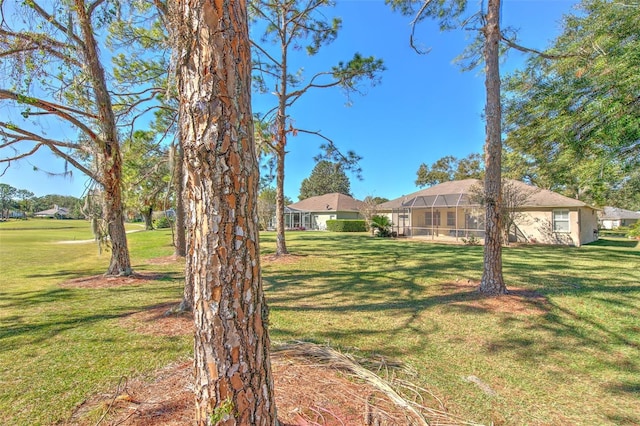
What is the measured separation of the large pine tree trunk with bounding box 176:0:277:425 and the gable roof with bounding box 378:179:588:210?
54.8ft

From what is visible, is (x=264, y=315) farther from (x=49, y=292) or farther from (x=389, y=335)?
(x=49, y=292)

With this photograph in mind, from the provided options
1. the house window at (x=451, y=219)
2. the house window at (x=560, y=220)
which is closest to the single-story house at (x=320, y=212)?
the house window at (x=451, y=219)

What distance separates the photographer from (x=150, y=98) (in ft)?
26.6

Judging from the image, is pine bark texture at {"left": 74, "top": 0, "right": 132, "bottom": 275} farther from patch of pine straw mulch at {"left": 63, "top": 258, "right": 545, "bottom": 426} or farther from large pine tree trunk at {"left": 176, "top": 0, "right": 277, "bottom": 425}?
large pine tree trunk at {"left": 176, "top": 0, "right": 277, "bottom": 425}

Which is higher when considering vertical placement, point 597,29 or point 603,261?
point 597,29

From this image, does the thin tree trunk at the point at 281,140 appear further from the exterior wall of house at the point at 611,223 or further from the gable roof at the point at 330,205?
the exterior wall of house at the point at 611,223

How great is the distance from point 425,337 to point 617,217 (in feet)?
179

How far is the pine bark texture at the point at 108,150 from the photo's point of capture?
6305 millimetres

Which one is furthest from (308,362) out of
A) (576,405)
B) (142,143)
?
(142,143)

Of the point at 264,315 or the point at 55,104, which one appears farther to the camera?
the point at 55,104

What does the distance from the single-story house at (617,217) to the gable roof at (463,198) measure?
34246 millimetres

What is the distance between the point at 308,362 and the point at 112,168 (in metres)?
6.73

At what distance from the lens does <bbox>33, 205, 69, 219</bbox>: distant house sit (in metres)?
69.9

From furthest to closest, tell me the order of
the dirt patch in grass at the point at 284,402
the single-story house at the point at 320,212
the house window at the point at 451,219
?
the single-story house at the point at 320,212 < the house window at the point at 451,219 < the dirt patch in grass at the point at 284,402
